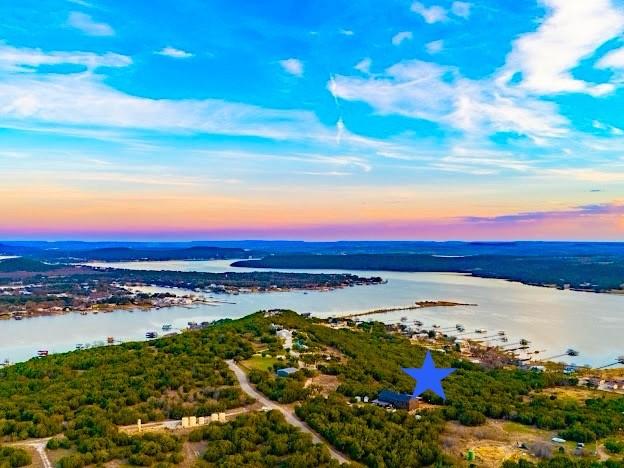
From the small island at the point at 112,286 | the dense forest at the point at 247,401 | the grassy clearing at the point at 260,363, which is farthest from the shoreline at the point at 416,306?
the grassy clearing at the point at 260,363

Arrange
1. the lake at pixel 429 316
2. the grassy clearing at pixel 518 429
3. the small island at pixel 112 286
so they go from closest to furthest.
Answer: the grassy clearing at pixel 518 429 → the lake at pixel 429 316 → the small island at pixel 112 286

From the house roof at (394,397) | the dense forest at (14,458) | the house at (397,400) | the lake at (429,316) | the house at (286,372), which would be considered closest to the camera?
the dense forest at (14,458)

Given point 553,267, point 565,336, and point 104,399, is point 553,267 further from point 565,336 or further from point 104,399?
point 104,399

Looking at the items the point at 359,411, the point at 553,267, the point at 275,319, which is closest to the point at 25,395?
the point at 359,411

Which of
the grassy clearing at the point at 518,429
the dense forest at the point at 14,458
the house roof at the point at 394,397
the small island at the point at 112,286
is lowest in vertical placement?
the small island at the point at 112,286

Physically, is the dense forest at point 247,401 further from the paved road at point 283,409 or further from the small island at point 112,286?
the small island at point 112,286

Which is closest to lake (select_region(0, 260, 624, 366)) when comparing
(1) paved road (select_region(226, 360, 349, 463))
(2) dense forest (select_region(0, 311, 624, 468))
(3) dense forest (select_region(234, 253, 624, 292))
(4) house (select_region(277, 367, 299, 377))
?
(3) dense forest (select_region(234, 253, 624, 292))

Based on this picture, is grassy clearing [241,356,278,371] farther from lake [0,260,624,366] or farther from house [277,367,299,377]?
lake [0,260,624,366]
